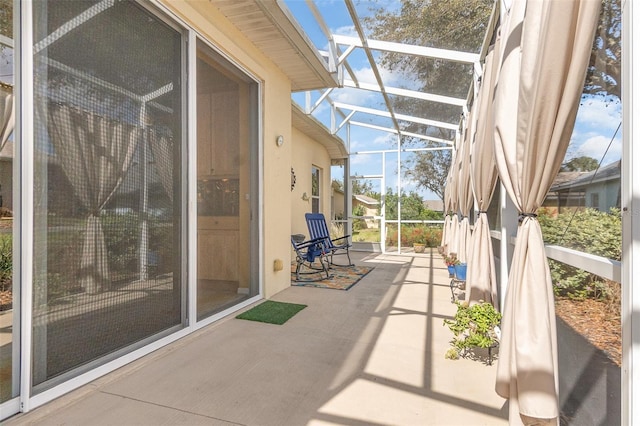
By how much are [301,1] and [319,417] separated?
3.68 meters

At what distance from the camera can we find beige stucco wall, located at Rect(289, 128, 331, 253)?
22.4ft

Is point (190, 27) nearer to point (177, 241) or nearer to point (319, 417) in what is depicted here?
point (177, 241)

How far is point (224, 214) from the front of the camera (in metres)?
3.24

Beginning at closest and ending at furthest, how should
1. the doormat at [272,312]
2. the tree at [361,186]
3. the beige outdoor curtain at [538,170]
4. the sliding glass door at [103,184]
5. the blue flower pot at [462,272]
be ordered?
the beige outdoor curtain at [538,170] → the sliding glass door at [103,184] → the doormat at [272,312] → the blue flower pot at [462,272] → the tree at [361,186]

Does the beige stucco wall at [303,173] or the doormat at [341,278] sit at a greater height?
the beige stucco wall at [303,173]

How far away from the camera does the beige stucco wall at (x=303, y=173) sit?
6824mm

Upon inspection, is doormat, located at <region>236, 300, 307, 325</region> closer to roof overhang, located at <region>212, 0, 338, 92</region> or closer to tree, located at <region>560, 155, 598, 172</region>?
tree, located at <region>560, 155, 598, 172</region>

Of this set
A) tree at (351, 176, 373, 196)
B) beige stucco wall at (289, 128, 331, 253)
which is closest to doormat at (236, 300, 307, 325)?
beige stucco wall at (289, 128, 331, 253)

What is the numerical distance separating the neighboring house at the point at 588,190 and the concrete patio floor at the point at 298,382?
1113 millimetres

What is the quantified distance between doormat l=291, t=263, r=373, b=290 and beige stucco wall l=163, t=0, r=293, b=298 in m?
0.44

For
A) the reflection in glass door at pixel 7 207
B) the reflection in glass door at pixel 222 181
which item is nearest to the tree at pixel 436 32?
the reflection in glass door at pixel 222 181

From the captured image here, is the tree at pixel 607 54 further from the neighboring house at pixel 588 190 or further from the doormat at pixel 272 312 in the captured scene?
the doormat at pixel 272 312

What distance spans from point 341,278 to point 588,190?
389 centimetres

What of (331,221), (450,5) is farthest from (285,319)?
(331,221)
